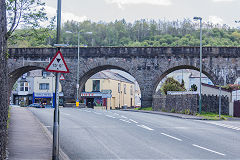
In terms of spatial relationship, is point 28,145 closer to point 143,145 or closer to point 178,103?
point 143,145

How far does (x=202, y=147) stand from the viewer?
13648 millimetres

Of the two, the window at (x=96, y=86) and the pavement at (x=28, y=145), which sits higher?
the window at (x=96, y=86)

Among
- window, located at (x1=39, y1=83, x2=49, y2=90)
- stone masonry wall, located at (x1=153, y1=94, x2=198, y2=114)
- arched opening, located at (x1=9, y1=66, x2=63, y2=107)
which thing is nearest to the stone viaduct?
stone masonry wall, located at (x1=153, y1=94, x2=198, y2=114)

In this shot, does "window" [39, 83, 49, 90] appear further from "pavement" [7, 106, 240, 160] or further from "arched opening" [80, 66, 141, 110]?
"pavement" [7, 106, 240, 160]

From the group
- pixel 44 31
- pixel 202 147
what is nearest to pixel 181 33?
pixel 44 31

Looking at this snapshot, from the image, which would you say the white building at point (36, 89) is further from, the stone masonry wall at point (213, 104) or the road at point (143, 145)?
the road at point (143, 145)

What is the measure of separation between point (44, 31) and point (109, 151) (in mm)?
12207

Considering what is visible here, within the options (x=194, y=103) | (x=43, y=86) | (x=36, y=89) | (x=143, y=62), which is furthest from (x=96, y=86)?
(x=194, y=103)

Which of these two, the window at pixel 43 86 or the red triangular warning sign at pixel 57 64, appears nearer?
the red triangular warning sign at pixel 57 64

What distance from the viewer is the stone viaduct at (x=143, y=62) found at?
49656 millimetres

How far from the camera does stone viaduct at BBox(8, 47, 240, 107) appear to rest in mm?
49656

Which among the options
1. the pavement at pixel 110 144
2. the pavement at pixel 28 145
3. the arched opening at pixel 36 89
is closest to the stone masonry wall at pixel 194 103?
the pavement at pixel 110 144

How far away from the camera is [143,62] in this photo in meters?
51.5

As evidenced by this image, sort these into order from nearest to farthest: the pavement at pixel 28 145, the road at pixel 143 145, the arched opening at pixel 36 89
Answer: the pavement at pixel 28 145 → the road at pixel 143 145 → the arched opening at pixel 36 89
